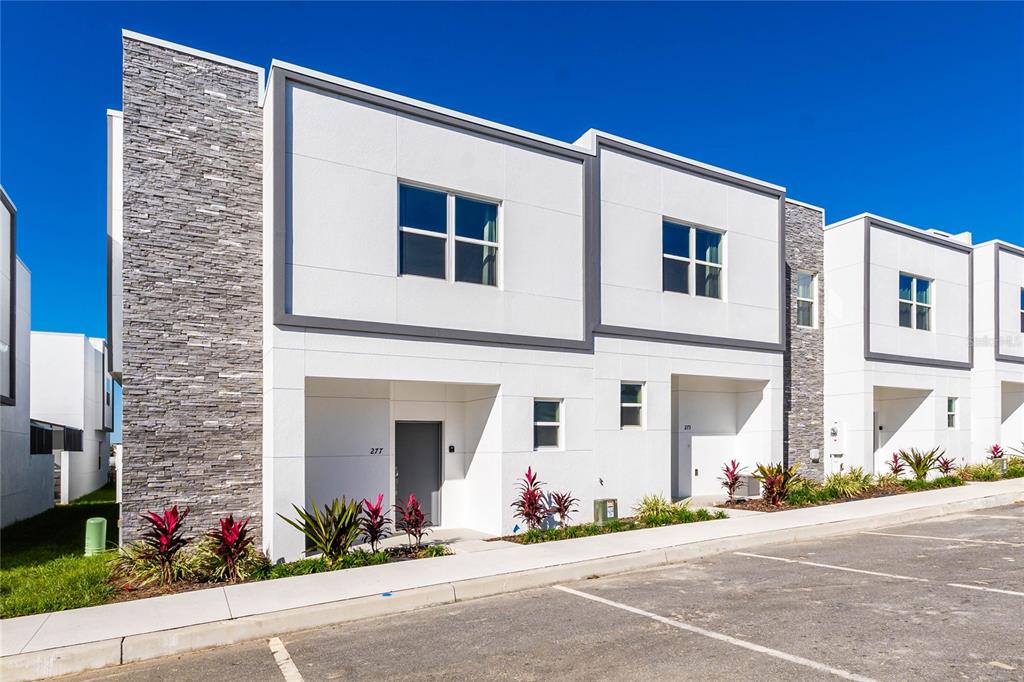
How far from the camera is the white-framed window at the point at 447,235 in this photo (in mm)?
12695

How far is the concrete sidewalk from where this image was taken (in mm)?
Answer: 7086

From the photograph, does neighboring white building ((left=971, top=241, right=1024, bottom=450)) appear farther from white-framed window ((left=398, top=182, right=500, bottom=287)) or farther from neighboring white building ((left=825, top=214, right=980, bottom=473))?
white-framed window ((left=398, top=182, right=500, bottom=287))

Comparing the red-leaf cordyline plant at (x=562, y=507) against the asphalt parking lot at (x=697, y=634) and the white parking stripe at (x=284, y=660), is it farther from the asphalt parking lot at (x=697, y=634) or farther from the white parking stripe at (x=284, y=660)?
the white parking stripe at (x=284, y=660)

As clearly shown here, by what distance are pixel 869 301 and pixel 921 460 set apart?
5.22 m

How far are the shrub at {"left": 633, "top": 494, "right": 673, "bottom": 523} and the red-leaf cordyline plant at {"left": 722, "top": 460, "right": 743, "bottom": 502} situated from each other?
2.81m

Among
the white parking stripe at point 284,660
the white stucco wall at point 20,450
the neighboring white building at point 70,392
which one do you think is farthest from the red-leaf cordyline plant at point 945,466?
the neighboring white building at point 70,392

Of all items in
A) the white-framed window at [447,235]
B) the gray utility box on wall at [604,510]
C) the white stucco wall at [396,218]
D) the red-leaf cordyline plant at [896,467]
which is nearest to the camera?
the white stucco wall at [396,218]

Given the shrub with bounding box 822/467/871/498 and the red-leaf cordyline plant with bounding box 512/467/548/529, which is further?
the shrub with bounding box 822/467/871/498

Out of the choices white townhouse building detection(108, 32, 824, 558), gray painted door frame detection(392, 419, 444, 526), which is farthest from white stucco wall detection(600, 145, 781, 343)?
gray painted door frame detection(392, 419, 444, 526)

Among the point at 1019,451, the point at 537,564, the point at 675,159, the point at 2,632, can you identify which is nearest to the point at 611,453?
the point at 537,564

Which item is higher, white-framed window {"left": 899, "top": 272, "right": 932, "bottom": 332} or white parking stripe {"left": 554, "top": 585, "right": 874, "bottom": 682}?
white-framed window {"left": 899, "top": 272, "right": 932, "bottom": 332}

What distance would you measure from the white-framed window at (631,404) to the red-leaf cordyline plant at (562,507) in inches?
87.5

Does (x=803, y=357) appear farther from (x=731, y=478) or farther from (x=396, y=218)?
(x=396, y=218)

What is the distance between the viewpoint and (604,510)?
44.7ft
